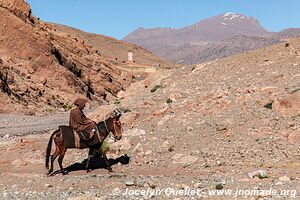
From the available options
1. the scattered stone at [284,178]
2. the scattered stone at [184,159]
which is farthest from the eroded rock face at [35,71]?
the scattered stone at [284,178]

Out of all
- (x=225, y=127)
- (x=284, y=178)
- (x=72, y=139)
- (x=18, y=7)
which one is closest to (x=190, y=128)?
(x=225, y=127)

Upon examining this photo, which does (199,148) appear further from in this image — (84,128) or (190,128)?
(84,128)

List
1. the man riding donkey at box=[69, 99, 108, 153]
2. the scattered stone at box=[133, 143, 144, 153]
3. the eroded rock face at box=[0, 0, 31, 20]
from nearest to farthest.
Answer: the man riding donkey at box=[69, 99, 108, 153]
the scattered stone at box=[133, 143, 144, 153]
the eroded rock face at box=[0, 0, 31, 20]

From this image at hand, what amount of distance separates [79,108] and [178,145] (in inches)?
167

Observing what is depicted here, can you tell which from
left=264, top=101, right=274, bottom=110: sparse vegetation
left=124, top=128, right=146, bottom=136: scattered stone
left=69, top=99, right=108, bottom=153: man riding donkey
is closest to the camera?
left=69, top=99, right=108, bottom=153: man riding donkey

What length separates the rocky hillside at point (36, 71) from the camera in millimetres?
43094

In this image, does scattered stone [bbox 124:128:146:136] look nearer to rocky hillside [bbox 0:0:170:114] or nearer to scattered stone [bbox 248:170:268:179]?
scattered stone [bbox 248:170:268:179]

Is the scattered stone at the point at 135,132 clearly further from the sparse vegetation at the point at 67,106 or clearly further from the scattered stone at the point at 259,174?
the sparse vegetation at the point at 67,106

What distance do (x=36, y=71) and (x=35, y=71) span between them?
0.15 metres

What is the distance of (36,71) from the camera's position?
49.7 m

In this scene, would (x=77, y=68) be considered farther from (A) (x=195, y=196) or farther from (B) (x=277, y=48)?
(A) (x=195, y=196)

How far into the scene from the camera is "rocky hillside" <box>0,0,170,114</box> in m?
43.1

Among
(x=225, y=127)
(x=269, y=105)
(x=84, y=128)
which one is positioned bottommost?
(x=225, y=127)

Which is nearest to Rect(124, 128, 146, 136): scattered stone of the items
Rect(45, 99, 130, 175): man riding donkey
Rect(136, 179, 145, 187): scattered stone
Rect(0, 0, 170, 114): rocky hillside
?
Rect(45, 99, 130, 175): man riding donkey
